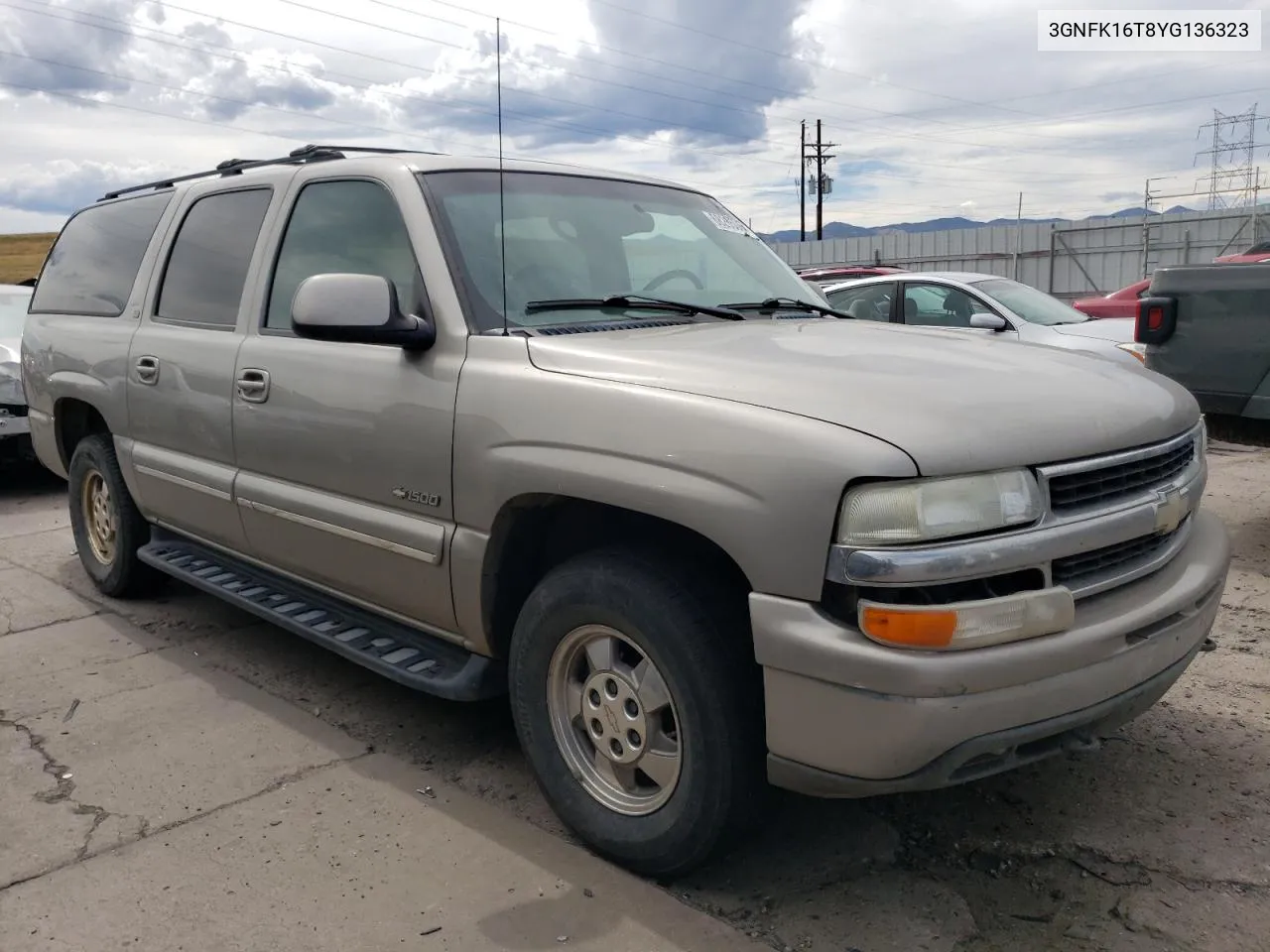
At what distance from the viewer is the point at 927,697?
2115 mm

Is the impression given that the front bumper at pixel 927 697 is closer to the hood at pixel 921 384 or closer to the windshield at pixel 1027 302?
the hood at pixel 921 384

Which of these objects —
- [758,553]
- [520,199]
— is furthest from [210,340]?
[758,553]

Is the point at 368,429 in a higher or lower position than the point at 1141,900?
higher

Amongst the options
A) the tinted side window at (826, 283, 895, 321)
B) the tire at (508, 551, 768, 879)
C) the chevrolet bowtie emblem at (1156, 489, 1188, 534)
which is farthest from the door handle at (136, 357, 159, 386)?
the tinted side window at (826, 283, 895, 321)

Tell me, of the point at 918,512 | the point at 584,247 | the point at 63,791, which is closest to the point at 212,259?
the point at 584,247

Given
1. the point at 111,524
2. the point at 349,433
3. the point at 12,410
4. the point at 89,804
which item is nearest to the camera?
the point at 89,804

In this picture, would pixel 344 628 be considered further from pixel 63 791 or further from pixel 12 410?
pixel 12 410

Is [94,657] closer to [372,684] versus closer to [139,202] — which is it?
[372,684]

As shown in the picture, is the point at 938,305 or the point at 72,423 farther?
the point at 938,305

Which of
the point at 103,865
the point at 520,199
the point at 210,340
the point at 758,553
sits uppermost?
the point at 520,199

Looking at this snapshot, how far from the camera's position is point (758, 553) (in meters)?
2.23

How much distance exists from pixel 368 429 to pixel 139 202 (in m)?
2.56

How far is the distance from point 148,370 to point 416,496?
6.44 ft

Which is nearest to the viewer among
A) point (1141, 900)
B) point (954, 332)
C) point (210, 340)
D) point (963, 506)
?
point (963, 506)
